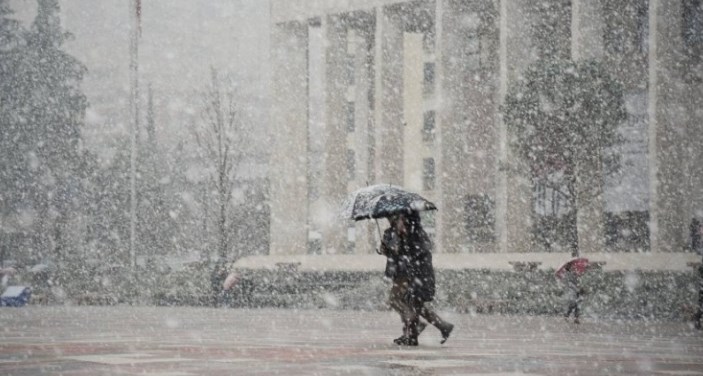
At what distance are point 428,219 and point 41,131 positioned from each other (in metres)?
19.7

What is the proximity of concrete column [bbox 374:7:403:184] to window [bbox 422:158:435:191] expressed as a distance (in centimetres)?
717

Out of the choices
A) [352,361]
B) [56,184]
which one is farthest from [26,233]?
[352,361]

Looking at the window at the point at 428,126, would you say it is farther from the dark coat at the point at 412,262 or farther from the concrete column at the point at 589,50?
the dark coat at the point at 412,262

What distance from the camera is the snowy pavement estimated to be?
34.9 ft

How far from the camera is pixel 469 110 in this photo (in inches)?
2163

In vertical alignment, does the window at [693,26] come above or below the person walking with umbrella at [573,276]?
above

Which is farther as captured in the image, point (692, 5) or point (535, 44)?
point (535, 44)

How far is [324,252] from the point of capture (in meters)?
61.1

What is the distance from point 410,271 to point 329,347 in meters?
1.24

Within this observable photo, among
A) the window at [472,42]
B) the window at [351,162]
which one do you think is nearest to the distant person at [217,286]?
the window at [472,42]

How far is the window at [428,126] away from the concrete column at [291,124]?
23.3ft

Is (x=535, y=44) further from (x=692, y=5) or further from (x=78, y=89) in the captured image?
(x=78, y=89)

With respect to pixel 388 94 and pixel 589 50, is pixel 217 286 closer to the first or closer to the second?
pixel 589 50

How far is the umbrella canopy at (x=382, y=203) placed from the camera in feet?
45.8
